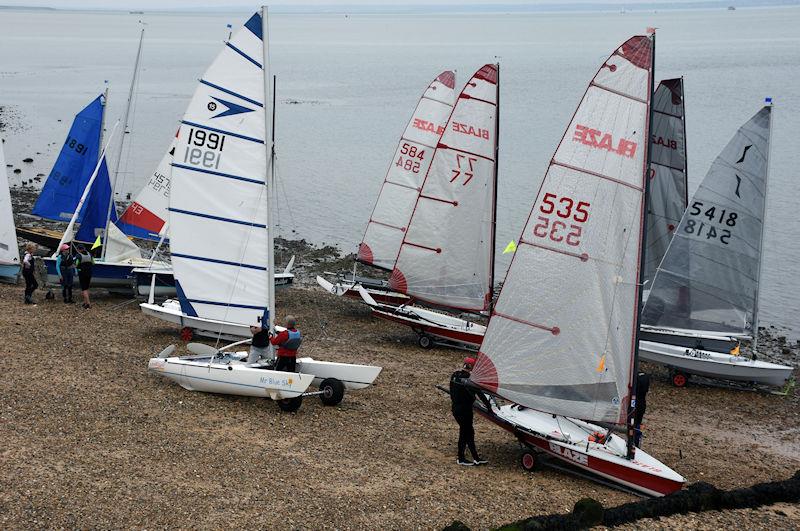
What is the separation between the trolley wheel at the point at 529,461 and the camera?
16203 mm

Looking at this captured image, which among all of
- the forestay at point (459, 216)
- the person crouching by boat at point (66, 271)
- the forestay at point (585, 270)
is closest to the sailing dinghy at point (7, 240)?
the person crouching by boat at point (66, 271)

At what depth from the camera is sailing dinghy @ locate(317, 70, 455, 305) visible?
2784 cm

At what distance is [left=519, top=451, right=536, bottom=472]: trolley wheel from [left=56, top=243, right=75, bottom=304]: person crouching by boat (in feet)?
47.9

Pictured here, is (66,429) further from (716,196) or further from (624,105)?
(716,196)

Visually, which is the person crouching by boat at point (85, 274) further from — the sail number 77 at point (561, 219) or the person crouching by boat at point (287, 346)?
the sail number 77 at point (561, 219)

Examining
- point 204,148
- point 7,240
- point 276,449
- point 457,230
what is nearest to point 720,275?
point 457,230

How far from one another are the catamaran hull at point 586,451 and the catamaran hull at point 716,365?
745 cm

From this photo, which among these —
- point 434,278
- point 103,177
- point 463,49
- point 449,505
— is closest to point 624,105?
point 449,505

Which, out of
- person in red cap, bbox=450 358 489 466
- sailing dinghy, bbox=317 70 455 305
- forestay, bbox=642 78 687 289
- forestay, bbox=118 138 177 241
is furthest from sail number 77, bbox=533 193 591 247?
forestay, bbox=118 138 177 241

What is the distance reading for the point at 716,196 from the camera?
76.7 feet

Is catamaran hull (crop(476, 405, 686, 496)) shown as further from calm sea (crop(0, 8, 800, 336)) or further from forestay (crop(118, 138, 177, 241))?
calm sea (crop(0, 8, 800, 336))

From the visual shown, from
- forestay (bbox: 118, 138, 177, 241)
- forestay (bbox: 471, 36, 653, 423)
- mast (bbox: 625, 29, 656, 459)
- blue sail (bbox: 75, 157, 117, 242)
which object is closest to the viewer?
mast (bbox: 625, 29, 656, 459)

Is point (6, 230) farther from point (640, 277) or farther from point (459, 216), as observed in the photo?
point (640, 277)

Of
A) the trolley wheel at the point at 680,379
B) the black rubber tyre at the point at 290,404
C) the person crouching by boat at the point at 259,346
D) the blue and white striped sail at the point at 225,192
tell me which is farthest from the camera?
the trolley wheel at the point at 680,379
